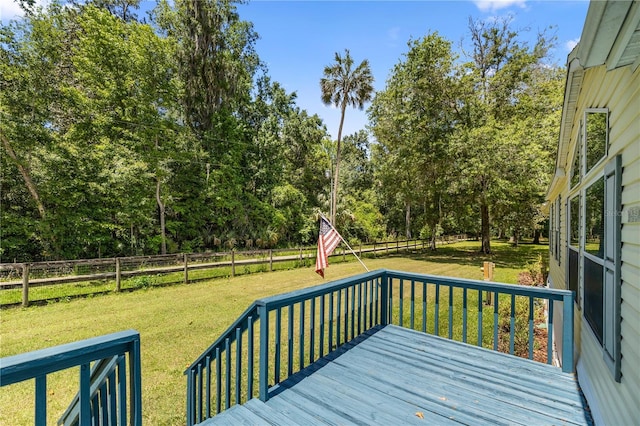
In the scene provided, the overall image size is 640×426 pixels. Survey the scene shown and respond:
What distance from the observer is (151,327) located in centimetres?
564

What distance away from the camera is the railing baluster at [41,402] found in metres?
1.11

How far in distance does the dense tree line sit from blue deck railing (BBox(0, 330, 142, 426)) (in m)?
13.0

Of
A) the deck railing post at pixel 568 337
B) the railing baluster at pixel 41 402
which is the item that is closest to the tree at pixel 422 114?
the deck railing post at pixel 568 337

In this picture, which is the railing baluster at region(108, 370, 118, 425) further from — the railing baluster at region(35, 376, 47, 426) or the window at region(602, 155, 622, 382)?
the window at region(602, 155, 622, 382)

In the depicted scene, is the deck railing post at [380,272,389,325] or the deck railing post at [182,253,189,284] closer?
the deck railing post at [380,272,389,325]

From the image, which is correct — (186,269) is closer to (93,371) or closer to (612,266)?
(93,371)

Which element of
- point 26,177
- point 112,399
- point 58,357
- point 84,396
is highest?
point 26,177

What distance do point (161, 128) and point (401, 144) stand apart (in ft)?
41.0

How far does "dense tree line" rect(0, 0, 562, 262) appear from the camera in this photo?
11.5 meters

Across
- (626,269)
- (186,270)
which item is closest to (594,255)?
(626,269)

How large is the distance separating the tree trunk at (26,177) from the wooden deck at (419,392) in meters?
13.5

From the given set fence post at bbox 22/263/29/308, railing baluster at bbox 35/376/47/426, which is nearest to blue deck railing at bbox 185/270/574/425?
railing baluster at bbox 35/376/47/426

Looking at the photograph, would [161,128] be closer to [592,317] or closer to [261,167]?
[261,167]

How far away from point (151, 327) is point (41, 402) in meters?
5.19
